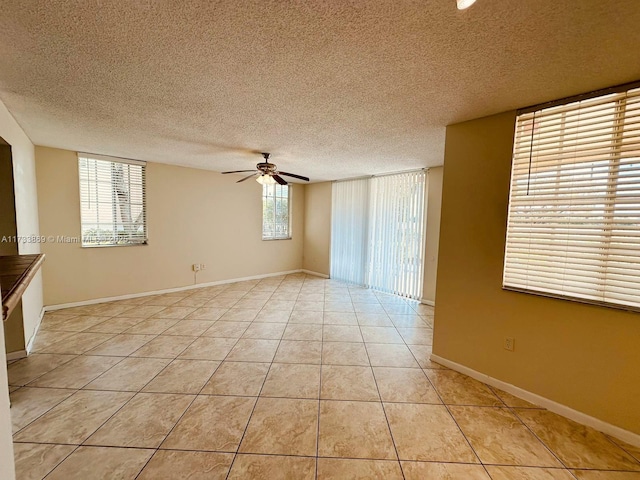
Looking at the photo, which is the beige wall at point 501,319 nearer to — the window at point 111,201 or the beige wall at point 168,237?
the beige wall at point 168,237

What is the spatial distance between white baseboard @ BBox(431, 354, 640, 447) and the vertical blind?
2234 mm

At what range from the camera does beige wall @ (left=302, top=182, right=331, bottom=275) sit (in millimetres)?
6168

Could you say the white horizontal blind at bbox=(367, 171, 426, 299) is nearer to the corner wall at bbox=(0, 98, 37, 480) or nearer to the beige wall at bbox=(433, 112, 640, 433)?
the beige wall at bbox=(433, 112, 640, 433)

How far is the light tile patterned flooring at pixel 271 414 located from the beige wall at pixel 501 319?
0.76ft

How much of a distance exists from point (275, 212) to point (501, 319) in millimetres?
5057

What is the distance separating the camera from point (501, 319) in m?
2.20

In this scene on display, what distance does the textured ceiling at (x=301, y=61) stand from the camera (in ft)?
3.80

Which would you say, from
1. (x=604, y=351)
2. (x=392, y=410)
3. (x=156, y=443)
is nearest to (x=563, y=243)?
(x=604, y=351)

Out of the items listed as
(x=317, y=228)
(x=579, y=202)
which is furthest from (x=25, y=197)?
(x=579, y=202)

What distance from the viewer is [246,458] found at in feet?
4.98

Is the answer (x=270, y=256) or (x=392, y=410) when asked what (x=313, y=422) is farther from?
(x=270, y=256)

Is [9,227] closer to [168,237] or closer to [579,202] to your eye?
[168,237]

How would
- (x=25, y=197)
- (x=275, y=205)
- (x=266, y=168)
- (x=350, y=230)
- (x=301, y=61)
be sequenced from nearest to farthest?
(x=301, y=61) < (x=25, y=197) < (x=266, y=168) < (x=350, y=230) < (x=275, y=205)

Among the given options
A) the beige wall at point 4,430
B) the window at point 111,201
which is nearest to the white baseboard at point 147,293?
the window at point 111,201
